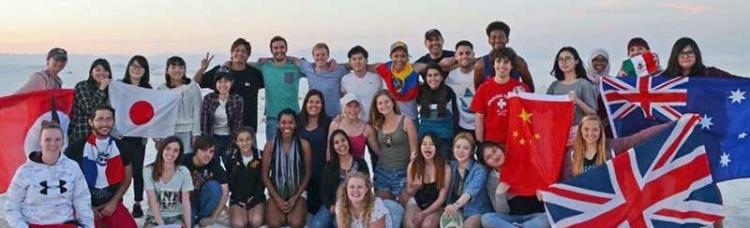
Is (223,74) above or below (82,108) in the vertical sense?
above

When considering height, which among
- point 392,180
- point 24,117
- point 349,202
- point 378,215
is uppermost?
point 24,117

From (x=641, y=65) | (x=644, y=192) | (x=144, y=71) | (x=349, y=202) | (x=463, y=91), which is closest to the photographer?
(x=644, y=192)

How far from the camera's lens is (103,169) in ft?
22.2

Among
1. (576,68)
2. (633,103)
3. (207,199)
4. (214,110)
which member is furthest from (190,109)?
(633,103)

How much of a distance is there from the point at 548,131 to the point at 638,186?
96cm

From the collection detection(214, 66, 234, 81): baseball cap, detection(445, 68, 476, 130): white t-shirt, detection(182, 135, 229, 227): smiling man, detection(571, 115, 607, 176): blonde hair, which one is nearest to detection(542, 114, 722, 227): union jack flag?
detection(571, 115, 607, 176): blonde hair

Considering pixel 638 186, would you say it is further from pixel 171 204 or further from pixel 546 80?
pixel 546 80

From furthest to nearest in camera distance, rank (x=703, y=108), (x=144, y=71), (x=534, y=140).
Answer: (x=144, y=71) → (x=703, y=108) → (x=534, y=140)

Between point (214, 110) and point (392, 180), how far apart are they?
2.04 meters

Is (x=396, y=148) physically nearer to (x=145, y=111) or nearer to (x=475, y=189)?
(x=475, y=189)

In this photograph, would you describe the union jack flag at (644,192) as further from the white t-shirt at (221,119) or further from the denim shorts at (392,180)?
the white t-shirt at (221,119)

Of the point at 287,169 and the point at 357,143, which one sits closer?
the point at 287,169

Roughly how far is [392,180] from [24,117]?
3.87 m

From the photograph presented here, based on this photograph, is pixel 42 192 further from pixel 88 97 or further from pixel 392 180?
pixel 392 180
